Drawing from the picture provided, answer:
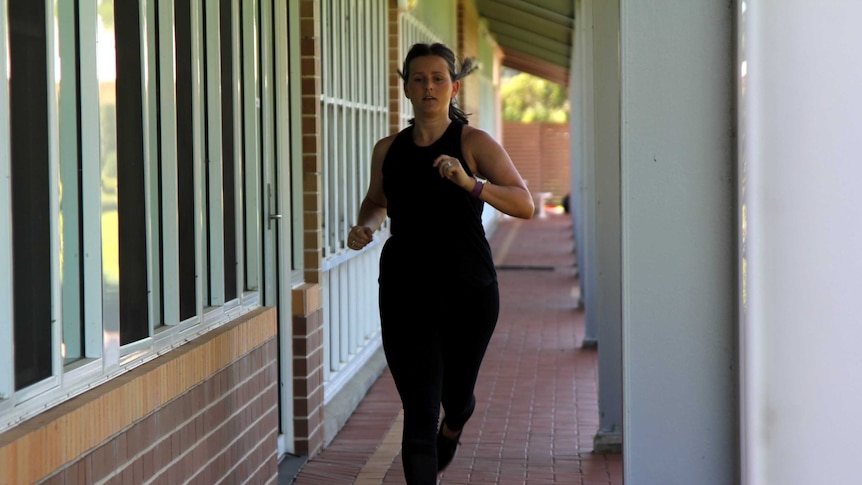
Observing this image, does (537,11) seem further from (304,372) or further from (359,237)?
(359,237)

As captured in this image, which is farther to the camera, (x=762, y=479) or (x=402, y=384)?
(x=402, y=384)

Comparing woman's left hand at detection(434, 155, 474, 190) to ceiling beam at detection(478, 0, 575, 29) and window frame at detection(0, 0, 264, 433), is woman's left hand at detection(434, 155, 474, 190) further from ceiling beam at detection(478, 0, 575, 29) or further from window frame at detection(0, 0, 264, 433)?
ceiling beam at detection(478, 0, 575, 29)

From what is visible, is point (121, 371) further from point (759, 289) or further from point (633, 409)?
point (759, 289)

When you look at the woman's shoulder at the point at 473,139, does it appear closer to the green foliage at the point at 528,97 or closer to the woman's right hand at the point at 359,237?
the woman's right hand at the point at 359,237

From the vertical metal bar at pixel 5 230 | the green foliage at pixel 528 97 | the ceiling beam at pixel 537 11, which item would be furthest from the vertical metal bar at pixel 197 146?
the green foliage at pixel 528 97

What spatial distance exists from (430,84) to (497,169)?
387 mm

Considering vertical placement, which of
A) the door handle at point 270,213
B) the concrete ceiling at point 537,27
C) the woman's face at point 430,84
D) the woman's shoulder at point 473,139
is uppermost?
the concrete ceiling at point 537,27

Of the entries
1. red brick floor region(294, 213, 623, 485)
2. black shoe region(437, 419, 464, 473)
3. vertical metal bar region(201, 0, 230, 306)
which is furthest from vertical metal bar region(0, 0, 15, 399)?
red brick floor region(294, 213, 623, 485)

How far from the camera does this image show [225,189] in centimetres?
464

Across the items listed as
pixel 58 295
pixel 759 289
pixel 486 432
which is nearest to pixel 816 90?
pixel 759 289

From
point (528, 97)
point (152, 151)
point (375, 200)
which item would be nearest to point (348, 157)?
point (375, 200)

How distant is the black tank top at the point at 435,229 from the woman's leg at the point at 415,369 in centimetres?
10

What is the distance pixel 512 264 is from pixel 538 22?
474cm

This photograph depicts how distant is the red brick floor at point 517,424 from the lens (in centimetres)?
585
